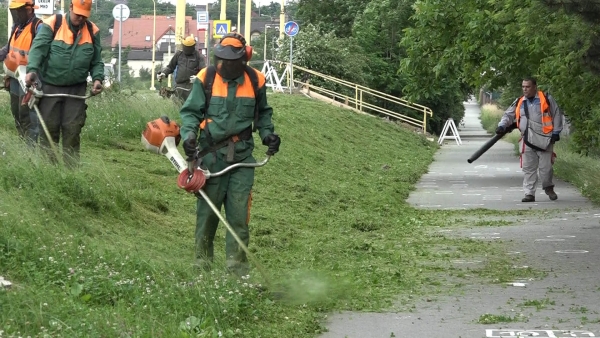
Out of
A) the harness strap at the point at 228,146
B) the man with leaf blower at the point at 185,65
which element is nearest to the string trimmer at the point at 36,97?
the harness strap at the point at 228,146

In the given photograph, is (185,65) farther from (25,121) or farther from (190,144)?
(190,144)

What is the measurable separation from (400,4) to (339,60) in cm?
452

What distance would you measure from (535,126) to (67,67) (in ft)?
25.9

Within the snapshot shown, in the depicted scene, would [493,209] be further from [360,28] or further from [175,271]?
[360,28]

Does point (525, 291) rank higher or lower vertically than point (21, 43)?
lower

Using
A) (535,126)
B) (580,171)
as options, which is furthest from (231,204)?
(580,171)

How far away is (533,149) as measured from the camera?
18031 mm

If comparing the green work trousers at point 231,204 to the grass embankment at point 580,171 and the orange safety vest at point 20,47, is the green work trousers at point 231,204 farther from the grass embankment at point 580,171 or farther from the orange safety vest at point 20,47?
the grass embankment at point 580,171

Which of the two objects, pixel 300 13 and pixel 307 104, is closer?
pixel 307 104

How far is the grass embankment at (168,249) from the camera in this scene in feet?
23.4

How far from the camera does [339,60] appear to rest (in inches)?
1889

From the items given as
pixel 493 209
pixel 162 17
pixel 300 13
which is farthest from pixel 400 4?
pixel 162 17

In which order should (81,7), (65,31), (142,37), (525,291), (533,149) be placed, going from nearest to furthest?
(525,291) → (81,7) → (65,31) → (533,149) → (142,37)

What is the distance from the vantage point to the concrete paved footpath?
316 inches
